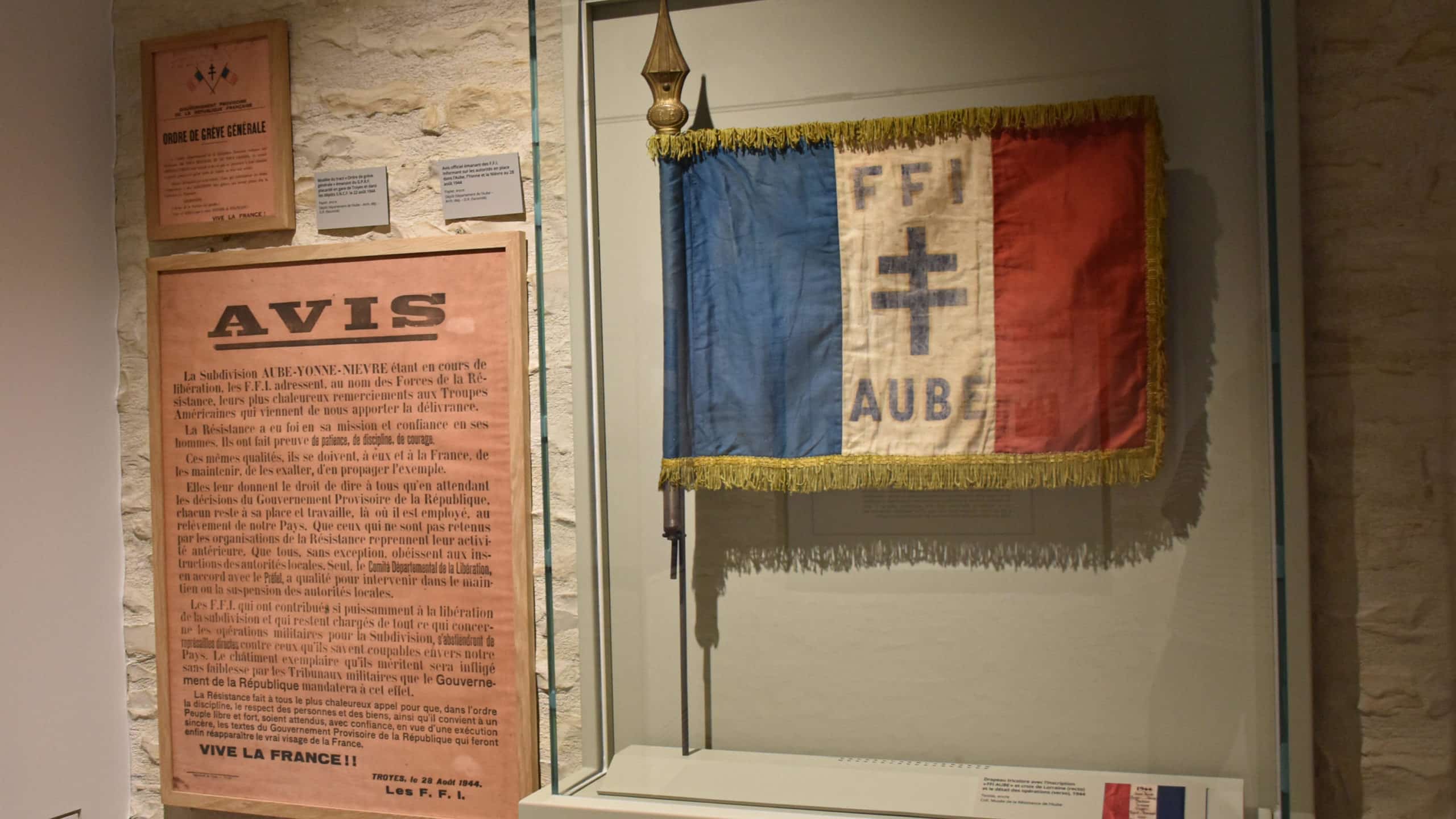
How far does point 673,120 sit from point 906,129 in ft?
1.05

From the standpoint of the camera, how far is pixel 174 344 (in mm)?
2080

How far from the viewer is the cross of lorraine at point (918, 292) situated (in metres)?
1.40

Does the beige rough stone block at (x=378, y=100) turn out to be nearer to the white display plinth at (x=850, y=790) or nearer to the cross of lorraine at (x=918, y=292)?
the cross of lorraine at (x=918, y=292)

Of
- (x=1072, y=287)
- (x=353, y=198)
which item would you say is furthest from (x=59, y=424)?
(x=1072, y=287)

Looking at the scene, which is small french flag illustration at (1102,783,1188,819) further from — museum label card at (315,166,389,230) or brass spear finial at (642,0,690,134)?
museum label card at (315,166,389,230)

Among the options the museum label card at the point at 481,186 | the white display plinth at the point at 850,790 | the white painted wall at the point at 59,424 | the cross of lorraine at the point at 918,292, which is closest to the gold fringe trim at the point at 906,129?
the cross of lorraine at the point at 918,292

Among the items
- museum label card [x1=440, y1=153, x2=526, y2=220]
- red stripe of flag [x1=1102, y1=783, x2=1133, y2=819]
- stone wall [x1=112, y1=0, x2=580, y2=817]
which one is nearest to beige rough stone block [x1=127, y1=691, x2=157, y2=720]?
stone wall [x1=112, y1=0, x2=580, y2=817]

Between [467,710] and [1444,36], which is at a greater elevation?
[1444,36]

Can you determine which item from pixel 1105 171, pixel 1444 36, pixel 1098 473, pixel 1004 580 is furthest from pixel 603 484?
pixel 1444 36

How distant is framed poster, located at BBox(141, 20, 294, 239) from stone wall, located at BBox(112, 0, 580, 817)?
1.3 inches

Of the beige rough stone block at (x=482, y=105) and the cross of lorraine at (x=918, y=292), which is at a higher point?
the beige rough stone block at (x=482, y=105)

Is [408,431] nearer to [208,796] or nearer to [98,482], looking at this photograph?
[98,482]

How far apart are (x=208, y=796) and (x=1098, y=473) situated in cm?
172

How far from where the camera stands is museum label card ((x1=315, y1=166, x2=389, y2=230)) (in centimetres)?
200
